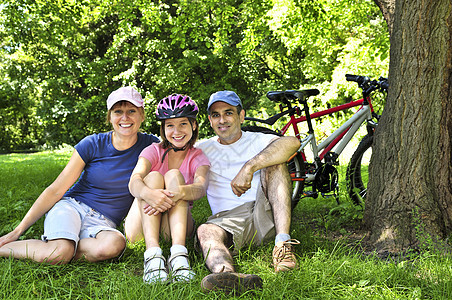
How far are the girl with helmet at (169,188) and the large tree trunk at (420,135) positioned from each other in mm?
1490

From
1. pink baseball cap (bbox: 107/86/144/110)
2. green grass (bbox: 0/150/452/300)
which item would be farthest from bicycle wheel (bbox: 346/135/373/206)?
pink baseball cap (bbox: 107/86/144/110)

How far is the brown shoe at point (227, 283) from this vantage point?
2262 mm

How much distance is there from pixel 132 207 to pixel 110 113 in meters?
0.78

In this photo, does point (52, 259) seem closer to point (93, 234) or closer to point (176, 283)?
point (93, 234)

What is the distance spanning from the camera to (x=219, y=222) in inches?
123

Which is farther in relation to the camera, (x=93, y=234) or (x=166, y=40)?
(x=166, y=40)

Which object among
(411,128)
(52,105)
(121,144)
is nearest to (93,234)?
(121,144)

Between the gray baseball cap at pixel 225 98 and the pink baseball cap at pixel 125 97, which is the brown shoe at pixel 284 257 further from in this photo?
the pink baseball cap at pixel 125 97

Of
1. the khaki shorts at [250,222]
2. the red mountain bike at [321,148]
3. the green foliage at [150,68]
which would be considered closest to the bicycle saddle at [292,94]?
the red mountain bike at [321,148]

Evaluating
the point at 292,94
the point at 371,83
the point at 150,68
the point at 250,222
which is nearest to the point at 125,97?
the point at 250,222

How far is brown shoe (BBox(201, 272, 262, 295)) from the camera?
2.26 m

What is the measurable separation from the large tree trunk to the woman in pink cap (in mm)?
2038

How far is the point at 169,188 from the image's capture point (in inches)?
115

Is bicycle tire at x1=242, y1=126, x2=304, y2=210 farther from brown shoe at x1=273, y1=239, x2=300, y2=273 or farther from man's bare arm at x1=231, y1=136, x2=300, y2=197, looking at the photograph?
brown shoe at x1=273, y1=239, x2=300, y2=273
